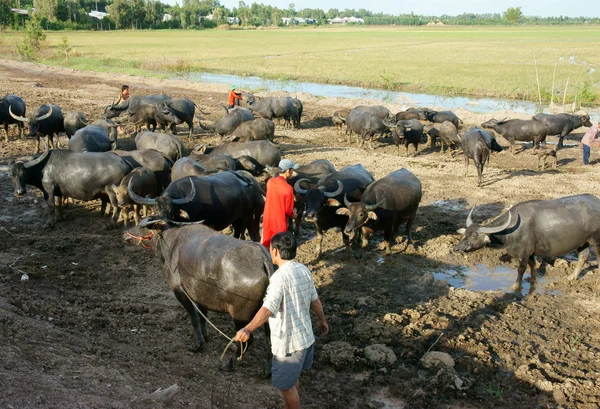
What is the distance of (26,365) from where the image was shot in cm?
502

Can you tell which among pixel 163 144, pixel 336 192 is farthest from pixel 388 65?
pixel 336 192

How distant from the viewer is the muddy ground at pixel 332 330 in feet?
17.4

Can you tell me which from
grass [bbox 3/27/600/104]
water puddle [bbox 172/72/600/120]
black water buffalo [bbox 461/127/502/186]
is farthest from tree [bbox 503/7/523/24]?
black water buffalo [bbox 461/127/502/186]

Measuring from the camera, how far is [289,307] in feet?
14.7

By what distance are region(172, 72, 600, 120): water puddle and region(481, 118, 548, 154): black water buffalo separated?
8205 mm

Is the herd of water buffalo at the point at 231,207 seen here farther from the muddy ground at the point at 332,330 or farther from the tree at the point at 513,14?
the tree at the point at 513,14

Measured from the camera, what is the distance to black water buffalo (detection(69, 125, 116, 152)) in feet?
41.2

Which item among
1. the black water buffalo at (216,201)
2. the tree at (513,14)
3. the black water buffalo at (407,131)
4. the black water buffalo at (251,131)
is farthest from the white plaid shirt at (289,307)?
the tree at (513,14)

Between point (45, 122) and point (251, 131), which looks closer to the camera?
point (45, 122)

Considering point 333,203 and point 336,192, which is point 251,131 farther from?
point 333,203

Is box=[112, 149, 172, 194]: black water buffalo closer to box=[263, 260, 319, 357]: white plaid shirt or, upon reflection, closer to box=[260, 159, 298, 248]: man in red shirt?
box=[260, 159, 298, 248]: man in red shirt

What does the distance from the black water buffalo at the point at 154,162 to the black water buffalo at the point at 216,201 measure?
7.65 ft

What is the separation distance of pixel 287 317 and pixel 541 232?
5656 mm

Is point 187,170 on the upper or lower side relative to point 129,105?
lower
